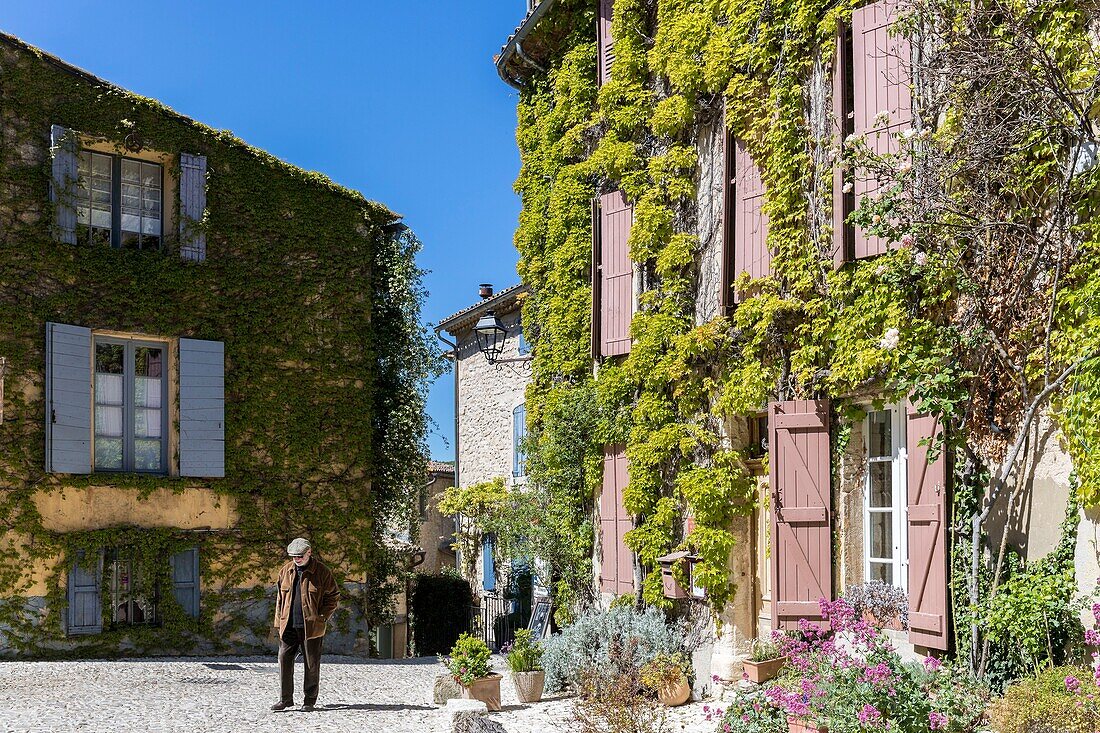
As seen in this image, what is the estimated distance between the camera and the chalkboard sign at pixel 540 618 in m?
14.0

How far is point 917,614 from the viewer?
8.16 metres

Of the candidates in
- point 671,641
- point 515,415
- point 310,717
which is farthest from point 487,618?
point 310,717

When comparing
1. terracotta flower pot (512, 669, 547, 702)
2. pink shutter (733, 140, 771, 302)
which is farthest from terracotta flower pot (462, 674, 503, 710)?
pink shutter (733, 140, 771, 302)

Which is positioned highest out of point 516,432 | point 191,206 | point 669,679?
point 191,206

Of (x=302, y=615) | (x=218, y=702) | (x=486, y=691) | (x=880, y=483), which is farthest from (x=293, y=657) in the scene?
(x=880, y=483)

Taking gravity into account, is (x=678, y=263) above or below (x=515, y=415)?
above

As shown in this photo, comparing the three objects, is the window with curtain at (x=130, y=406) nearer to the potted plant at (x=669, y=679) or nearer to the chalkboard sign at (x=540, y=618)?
the chalkboard sign at (x=540, y=618)

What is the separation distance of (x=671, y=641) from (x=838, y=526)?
6.65 ft

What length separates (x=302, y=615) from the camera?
8.94 metres

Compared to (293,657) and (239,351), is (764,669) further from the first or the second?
(239,351)

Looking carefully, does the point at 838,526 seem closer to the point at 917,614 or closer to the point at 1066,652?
the point at 917,614

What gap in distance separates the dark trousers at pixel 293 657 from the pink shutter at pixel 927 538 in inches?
180

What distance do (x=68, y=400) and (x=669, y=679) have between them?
734cm

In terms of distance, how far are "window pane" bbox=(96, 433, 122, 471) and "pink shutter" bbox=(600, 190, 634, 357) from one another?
5.76m
